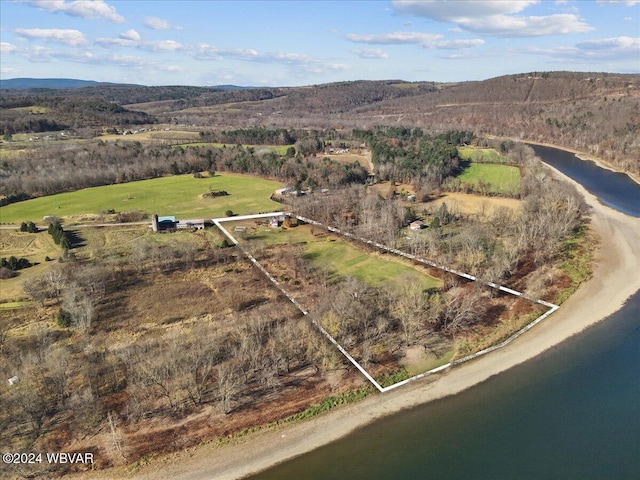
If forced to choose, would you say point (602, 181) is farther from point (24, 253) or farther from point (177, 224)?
point (24, 253)

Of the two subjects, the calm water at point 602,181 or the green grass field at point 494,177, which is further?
the green grass field at point 494,177

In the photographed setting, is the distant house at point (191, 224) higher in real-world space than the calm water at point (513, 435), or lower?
higher

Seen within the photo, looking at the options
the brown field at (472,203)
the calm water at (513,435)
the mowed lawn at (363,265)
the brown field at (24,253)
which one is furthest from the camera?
the brown field at (472,203)

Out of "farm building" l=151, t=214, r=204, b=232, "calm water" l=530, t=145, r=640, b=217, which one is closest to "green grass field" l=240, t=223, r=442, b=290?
"farm building" l=151, t=214, r=204, b=232

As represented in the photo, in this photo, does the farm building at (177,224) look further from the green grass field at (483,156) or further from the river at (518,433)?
the green grass field at (483,156)

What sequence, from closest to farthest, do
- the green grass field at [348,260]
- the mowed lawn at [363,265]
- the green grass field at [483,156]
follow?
1. the mowed lawn at [363,265]
2. the green grass field at [348,260]
3. the green grass field at [483,156]

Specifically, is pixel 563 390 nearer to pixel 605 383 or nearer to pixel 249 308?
pixel 605 383

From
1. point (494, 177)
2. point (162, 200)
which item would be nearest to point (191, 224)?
point (162, 200)

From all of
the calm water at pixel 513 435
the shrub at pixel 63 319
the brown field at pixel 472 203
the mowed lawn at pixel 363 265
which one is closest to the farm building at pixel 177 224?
the mowed lawn at pixel 363 265
